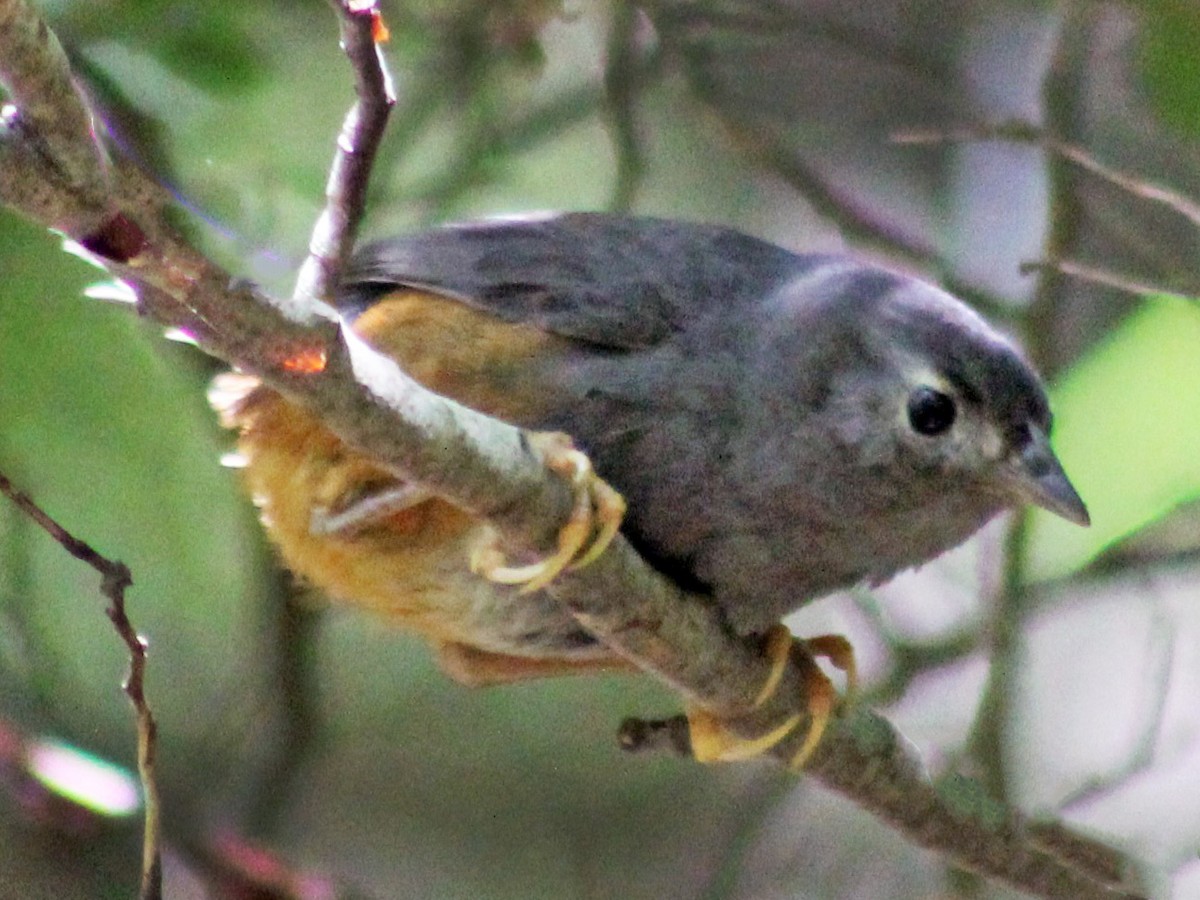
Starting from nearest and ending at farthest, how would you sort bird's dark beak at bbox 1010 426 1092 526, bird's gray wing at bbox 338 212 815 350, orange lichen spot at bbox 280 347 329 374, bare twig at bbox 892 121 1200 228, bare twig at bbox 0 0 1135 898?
1. bare twig at bbox 0 0 1135 898
2. orange lichen spot at bbox 280 347 329 374
3. bird's dark beak at bbox 1010 426 1092 526
4. bird's gray wing at bbox 338 212 815 350
5. bare twig at bbox 892 121 1200 228

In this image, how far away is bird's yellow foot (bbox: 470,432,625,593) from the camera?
1896 mm

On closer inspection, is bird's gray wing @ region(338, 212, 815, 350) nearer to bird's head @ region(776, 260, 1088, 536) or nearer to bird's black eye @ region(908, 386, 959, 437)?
bird's head @ region(776, 260, 1088, 536)

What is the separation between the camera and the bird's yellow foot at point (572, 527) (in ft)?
6.22

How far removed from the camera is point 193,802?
11.6ft

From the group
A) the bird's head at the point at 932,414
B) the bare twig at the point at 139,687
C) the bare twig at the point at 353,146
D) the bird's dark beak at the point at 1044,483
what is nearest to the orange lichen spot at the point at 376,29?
the bare twig at the point at 353,146

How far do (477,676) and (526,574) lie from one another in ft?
3.21

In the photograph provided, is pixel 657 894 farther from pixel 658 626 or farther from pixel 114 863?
pixel 658 626

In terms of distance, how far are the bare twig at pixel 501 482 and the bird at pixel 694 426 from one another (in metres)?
0.10

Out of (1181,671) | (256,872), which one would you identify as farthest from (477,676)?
(1181,671)

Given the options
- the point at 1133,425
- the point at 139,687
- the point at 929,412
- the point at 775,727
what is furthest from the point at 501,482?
the point at 1133,425

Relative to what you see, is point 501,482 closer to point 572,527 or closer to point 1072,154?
point 572,527

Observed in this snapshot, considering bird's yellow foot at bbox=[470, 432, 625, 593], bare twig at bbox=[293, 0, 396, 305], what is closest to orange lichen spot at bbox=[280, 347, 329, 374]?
bare twig at bbox=[293, 0, 396, 305]

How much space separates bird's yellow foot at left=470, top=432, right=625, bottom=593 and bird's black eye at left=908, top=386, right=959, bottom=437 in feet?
1.69

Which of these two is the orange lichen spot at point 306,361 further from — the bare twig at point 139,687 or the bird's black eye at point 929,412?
the bird's black eye at point 929,412
